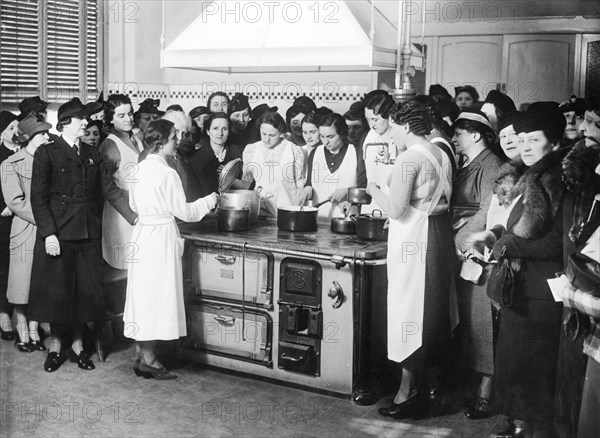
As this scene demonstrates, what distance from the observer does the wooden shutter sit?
20.4 feet

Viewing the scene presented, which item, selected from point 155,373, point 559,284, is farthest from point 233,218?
point 559,284

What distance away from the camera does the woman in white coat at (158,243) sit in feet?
13.4

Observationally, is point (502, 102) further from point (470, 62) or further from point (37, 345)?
point (37, 345)

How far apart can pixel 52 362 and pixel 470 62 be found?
4.16m

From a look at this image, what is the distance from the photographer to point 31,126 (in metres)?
4.60

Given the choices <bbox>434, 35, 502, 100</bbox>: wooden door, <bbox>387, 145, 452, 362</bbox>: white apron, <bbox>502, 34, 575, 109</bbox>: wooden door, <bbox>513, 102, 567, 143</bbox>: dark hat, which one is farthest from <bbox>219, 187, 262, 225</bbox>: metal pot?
<bbox>502, 34, 575, 109</bbox>: wooden door

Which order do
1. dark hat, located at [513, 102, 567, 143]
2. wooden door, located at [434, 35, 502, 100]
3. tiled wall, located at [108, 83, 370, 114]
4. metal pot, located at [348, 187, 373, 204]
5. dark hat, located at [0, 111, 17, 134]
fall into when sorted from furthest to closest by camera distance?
1. tiled wall, located at [108, 83, 370, 114]
2. wooden door, located at [434, 35, 502, 100]
3. dark hat, located at [0, 111, 17, 134]
4. metal pot, located at [348, 187, 373, 204]
5. dark hat, located at [513, 102, 567, 143]

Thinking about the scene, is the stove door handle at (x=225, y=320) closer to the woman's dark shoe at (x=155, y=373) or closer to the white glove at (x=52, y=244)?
the woman's dark shoe at (x=155, y=373)

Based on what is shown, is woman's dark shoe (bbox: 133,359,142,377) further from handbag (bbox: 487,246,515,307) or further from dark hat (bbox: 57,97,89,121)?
handbag (bbox: 487,246,515,307)

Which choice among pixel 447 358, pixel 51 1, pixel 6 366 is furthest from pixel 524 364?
pixel 51 1

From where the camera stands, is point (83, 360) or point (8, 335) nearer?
point (83, 360)

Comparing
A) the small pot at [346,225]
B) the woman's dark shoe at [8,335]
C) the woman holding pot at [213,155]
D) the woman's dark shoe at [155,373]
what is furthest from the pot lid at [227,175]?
the woman's dark shoe at [8,335]

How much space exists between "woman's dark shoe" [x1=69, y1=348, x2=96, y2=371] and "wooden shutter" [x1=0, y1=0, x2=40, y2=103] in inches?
104

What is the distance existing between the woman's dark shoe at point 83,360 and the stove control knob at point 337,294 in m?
1.54
